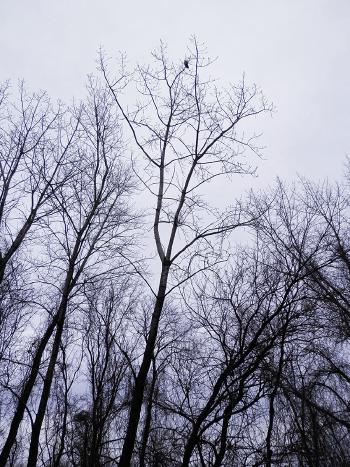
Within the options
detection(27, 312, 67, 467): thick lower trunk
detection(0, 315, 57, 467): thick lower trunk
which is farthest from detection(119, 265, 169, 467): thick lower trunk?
detection(0, 315, 57, 467): thick lower trunk

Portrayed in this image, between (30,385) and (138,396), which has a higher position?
(30,385)

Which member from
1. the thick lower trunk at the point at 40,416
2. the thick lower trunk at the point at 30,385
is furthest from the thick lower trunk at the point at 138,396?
the thick lower trunk at the point at 30,385

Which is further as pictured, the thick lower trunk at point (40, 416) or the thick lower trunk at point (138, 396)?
the thick lower trunk at point (40, 416)

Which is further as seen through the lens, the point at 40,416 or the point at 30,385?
the point at 30,385

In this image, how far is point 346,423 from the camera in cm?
1009

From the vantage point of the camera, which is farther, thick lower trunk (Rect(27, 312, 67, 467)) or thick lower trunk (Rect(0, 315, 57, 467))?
thick lower trunk (Rect(0, 315, 57, 467))

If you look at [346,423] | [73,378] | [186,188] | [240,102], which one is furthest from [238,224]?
[73,378]

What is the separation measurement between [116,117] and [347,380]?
10.3 meters

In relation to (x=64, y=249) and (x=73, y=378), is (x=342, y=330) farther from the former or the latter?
(x=73, y=378)

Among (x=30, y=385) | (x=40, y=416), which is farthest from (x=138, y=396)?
(x=30, y=385)

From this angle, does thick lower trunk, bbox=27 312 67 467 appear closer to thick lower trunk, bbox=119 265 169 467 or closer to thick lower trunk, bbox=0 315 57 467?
thick lower trunk, bbox=0 315 57 467

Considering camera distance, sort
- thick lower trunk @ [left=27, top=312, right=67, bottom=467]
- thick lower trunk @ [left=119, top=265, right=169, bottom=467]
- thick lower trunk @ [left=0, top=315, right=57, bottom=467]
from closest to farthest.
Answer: thick lower trunk @ [left=119, top=265, right=169, bottom=467]
thick lower trunk @ [left=27, top=312, right=67, bottom=467]
thick lower trunk @ [left=0, top=315, right=57, bottom=467]

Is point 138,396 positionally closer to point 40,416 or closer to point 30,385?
point 40,416

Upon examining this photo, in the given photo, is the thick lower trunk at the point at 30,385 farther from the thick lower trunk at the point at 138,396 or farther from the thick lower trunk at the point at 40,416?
the thick lower trunk at the point at 138,396
